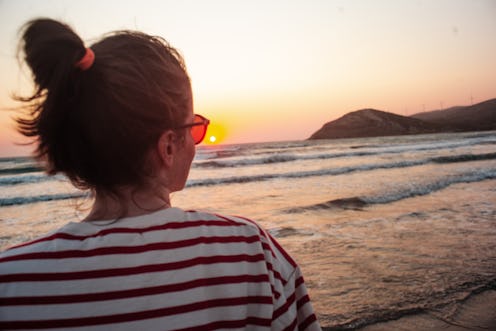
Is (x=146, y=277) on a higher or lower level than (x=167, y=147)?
lower

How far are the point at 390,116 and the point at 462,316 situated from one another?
322 ft

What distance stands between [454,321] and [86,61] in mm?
2940

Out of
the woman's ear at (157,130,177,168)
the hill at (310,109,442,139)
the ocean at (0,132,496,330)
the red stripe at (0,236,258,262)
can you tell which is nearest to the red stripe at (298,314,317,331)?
the red stripe at (0,236,258,262)

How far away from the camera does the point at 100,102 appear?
999 millimetres

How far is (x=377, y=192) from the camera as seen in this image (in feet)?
29.2

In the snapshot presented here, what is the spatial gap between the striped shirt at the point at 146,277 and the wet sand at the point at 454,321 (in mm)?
1928

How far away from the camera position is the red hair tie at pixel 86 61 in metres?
0.96

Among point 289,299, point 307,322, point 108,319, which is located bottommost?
point 307,322

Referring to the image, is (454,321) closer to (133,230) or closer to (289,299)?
(289,299)

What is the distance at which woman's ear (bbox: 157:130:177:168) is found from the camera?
1135 millimetres

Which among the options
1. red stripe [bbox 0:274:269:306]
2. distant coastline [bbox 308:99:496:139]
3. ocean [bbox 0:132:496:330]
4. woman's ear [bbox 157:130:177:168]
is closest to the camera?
red stripe [bbox 0:274:269:306]

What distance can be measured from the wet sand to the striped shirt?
1.93 meters

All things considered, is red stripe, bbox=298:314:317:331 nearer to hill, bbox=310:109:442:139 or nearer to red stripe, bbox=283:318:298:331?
red stripe, bbox=283:318:298:331

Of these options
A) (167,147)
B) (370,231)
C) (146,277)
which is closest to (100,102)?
(167,147)
